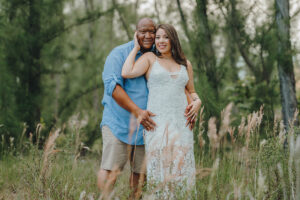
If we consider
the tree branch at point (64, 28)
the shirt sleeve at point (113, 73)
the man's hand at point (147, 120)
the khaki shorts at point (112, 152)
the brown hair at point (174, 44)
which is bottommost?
the khaki shorts at point (112, 152)

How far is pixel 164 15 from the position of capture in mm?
6961

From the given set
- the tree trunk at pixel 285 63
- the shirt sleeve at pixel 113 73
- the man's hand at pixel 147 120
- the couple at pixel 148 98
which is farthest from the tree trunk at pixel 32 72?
the tree trunk at pixel 285 63

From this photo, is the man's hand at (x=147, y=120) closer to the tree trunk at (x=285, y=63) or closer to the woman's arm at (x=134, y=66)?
the woman's arm at (x=134, y=66)

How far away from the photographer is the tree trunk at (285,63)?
387 cm

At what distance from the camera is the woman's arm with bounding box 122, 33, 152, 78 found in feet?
8.19

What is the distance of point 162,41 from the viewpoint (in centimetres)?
255

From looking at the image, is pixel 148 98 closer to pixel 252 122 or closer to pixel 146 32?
pixel 146 32

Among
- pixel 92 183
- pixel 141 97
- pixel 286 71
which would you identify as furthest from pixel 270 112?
pixel 92 183

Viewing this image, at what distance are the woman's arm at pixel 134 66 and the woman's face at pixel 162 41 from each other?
143mm

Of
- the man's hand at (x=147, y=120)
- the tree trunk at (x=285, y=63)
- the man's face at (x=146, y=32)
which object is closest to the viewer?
the man's hand at (x=147, y=120)

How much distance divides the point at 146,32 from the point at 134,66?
0.38 meters

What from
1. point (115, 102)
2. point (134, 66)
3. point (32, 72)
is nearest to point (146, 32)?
point (134, 66)

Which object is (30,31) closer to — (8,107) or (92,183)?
(8,107)

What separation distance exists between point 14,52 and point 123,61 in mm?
2557
